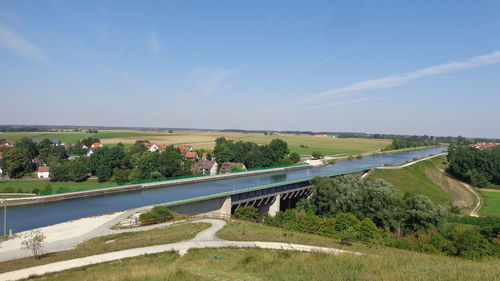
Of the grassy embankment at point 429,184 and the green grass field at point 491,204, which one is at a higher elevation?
the grassy embankment at point 429,184

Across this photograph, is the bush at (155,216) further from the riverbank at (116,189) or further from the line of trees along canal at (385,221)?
the riverbank at (116,189)

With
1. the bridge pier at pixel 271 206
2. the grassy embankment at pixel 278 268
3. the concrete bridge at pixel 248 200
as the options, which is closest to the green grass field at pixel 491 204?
the concrete bridge at pixel 248 200

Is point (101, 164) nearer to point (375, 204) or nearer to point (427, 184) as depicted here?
point (375, 204)

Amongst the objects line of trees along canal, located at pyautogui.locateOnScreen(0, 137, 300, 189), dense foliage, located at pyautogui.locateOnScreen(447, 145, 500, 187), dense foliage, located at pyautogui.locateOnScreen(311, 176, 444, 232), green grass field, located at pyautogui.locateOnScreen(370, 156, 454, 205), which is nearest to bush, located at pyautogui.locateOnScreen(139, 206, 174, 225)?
dense foliage, located at pyautogui.locateOnScreen(311, 176, 444, 232)

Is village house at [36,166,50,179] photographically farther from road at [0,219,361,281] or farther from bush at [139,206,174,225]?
road at [0,219,361,281]

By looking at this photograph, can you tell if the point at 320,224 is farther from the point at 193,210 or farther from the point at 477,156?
the point at 477,156

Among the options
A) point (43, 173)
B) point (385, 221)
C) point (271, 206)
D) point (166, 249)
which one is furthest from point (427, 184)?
point (43, 173)

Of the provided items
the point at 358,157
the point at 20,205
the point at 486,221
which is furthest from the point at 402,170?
the point at 20,205
